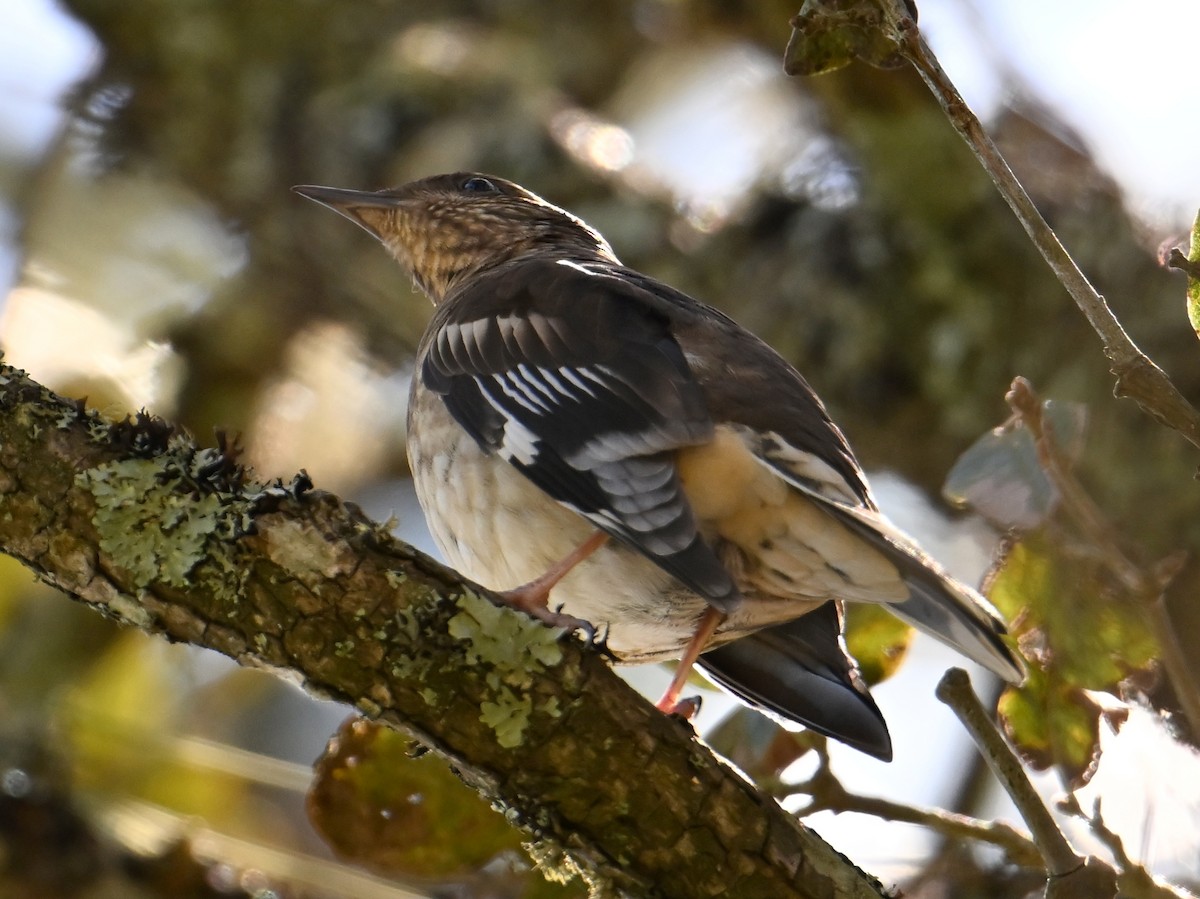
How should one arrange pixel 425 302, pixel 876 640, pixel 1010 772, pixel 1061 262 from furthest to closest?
pixel 425 302 → pixel 876 640 → pixel 1010 772 → pixel 1061 262

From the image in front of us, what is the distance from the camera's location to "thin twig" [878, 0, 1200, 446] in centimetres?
226

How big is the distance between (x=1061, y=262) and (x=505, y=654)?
1.16 metres

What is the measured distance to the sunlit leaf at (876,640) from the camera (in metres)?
3.72

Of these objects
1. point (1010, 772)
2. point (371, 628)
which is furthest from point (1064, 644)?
point (371, 628)

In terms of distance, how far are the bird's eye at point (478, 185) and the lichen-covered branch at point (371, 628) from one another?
252cm

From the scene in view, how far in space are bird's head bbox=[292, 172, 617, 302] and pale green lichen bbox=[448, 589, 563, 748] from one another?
2.34m

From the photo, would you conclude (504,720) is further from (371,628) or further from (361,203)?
(361,203)

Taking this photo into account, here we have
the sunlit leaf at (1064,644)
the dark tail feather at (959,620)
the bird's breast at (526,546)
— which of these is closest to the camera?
the dark tail feather at (959,620)

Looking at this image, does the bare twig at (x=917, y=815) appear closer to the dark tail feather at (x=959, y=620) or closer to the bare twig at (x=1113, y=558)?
the dark tail feather at (x=959, y=620)

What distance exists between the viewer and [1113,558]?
2684 mm

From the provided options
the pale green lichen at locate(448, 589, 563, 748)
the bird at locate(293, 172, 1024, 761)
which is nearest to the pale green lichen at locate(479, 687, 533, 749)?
the pale green lichen at locate(448, 589, 563, 748)

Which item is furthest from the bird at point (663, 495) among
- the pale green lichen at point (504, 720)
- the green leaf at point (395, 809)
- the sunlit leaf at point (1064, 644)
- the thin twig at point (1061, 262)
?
the thin twig at point (1061, 262)

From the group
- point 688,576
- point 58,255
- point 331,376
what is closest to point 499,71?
point 331,376

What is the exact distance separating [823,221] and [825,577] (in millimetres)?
2866
